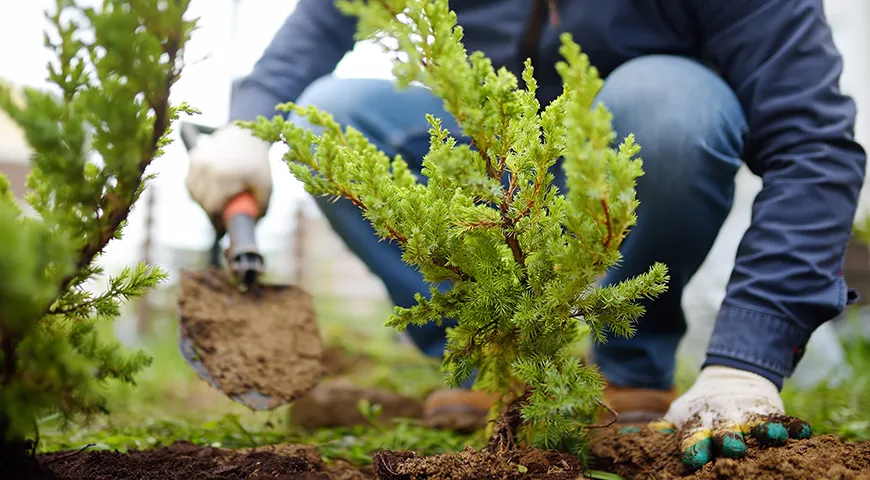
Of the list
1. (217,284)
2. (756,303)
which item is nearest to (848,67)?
(756,303)

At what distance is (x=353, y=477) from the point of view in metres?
1.17

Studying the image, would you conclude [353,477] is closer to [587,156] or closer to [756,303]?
[587,156]

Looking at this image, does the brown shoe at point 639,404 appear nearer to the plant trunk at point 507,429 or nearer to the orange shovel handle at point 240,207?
the plant trunk at point 507,429

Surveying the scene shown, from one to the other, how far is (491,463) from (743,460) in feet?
1.45

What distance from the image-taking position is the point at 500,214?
40.0 inches

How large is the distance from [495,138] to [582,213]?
0.18 m

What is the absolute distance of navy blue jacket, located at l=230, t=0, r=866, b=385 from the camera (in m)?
1.43

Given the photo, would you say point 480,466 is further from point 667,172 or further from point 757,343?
point 667,172

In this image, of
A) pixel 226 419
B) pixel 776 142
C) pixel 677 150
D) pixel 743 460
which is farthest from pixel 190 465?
pixel 776 142

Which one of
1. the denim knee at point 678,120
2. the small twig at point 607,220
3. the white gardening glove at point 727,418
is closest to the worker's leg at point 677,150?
the denim knee at point 678,120

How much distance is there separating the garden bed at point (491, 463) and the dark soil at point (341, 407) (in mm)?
973

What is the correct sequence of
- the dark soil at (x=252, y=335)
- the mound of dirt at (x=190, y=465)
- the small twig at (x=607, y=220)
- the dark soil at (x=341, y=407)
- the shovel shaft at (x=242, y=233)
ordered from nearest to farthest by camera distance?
the small twig at (x=607, y=220)
the mound of dirt at (x=190, y=465)
the dark soil at (x=252, y=335)
the shovel shaft at (x=242, y=233)
the dark soil at (x=341, y=407)

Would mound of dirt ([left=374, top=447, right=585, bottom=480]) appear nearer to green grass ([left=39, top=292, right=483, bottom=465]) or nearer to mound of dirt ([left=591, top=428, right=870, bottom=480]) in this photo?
mound of dirt ([left=591, top=428, right=870, bottom=480])

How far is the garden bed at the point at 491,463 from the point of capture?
995 millimetres
